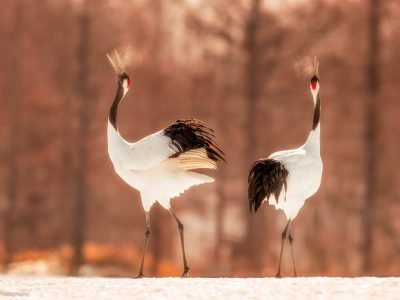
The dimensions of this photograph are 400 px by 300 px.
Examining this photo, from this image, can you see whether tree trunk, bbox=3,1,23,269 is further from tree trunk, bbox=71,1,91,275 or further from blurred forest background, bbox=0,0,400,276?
tree trunk, bbox=71,1,91,275

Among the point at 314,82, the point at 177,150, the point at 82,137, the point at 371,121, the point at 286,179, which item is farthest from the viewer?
the point at 82,137

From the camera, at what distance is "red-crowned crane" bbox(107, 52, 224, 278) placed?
13.6 metres

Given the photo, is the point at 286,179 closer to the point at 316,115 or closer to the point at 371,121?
the point at 316,115

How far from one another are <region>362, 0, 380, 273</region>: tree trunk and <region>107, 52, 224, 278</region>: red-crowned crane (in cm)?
1439

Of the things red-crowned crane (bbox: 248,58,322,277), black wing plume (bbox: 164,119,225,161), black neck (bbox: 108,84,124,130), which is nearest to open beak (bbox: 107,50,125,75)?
black neck (bbox: 108,84,124,130)

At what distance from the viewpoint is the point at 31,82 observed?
1185 inches

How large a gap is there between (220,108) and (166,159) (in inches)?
647

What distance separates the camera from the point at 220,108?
98.4ft

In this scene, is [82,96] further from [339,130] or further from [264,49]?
[339,130]
